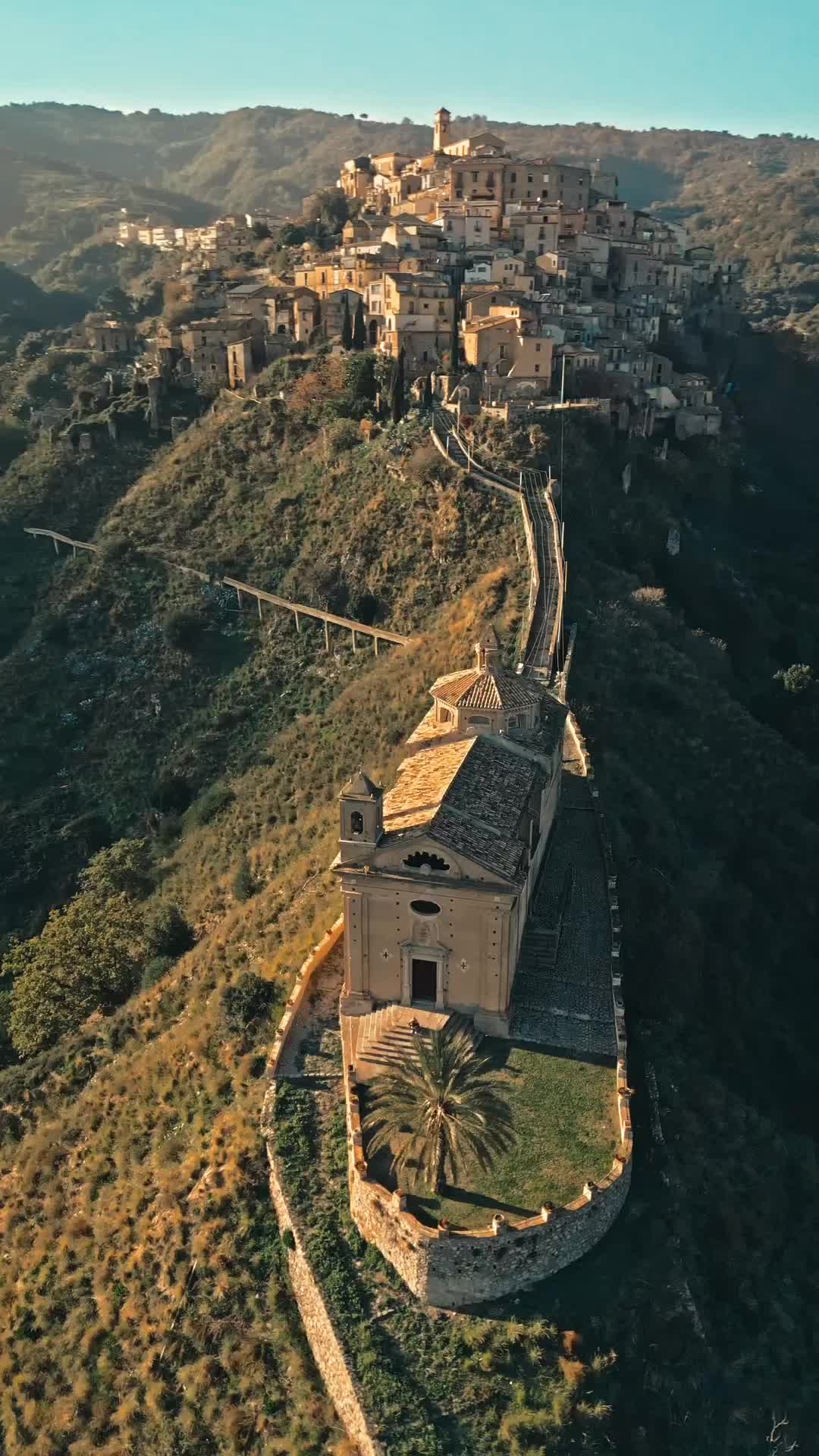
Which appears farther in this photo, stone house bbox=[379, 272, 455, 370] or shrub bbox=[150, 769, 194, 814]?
stone house bbox=[379, 272, 455, 370]

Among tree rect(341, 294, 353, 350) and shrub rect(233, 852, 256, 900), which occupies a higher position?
tree rect(341, 294, 353, 350)

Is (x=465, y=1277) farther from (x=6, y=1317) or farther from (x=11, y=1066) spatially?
(x=11, y=1066)

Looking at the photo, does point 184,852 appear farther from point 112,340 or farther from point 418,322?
point 112,340

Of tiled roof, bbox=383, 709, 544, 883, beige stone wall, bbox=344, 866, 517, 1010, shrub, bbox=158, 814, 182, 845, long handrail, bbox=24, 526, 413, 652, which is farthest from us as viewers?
long handrail, bbox=24, 526, 413, 652

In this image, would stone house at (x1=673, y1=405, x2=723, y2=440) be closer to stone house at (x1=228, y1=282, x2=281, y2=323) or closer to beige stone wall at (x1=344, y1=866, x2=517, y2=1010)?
stone house at (x1=228, y1=282, x2=281, y2=323)

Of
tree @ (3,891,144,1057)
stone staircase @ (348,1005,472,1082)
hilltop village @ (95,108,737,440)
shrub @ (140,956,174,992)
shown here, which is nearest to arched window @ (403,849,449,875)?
stone staircase @ (348,1005,472,1082)

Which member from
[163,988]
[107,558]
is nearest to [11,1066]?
[163,988]

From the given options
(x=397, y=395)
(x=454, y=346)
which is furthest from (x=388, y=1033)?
(x=454, y=346)
